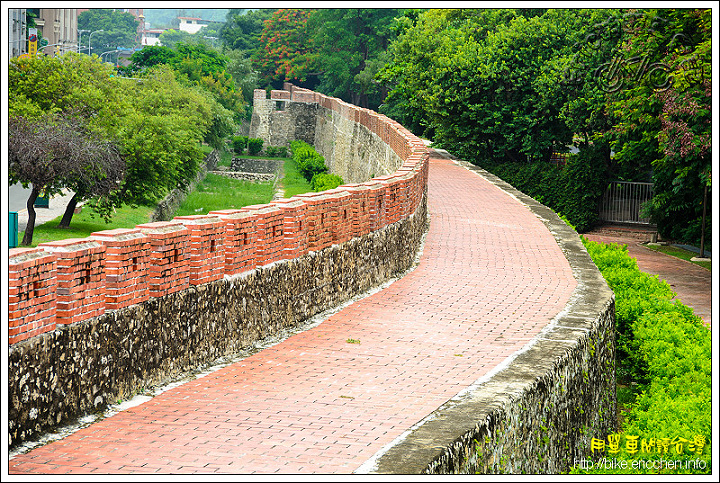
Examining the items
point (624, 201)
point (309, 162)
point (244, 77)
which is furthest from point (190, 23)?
point (624, 201)

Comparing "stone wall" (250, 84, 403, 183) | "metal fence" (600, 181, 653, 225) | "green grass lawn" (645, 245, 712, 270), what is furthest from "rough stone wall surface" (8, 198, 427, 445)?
"metal fence" (600, 181, 653, 225)

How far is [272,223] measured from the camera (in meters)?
7.23

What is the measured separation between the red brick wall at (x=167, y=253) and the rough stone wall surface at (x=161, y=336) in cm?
8

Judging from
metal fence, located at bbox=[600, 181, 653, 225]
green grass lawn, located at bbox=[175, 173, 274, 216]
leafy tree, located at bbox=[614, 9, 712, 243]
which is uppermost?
leafy tree, located at bbox=[614, 9, 712, 243]

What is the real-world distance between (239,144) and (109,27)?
215 feet

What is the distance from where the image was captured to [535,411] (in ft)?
20.6

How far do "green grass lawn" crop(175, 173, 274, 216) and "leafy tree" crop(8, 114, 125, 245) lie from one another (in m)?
7.10

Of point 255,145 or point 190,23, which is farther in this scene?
point 190,23

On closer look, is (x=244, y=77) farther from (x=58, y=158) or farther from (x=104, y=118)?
(x=58, y=158)

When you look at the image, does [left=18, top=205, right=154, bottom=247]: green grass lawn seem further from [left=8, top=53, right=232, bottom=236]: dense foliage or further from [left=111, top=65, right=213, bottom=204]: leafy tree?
[left=111, top=65, right=213, bottom=204]: leafy tree

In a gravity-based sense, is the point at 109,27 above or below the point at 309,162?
above

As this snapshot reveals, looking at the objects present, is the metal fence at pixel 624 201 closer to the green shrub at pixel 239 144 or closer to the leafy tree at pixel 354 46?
the leafy tree at pixel 354 46

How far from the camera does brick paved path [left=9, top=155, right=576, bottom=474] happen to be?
4.44 meters

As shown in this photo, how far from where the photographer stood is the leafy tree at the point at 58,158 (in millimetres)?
22891
